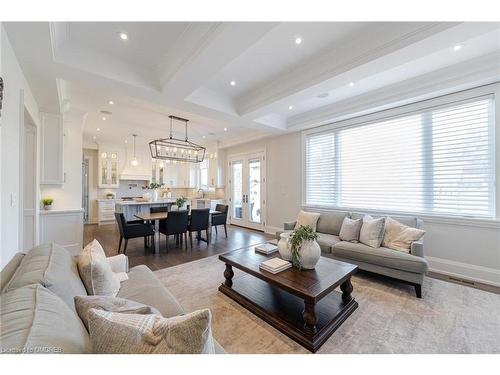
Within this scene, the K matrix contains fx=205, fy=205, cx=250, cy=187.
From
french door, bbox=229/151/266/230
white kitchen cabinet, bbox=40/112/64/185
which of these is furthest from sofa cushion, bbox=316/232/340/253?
white kitchen cabinet, bbox=40/112/64/185

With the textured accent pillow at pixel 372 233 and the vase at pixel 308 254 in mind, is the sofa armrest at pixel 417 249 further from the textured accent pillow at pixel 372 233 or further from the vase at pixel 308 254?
the vase at pixel 308 254

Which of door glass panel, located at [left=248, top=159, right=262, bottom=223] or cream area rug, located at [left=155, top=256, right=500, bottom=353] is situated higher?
door glass panel, located at [left=248, top=159, right=262, bottom=223]

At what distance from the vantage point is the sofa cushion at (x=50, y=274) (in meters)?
1.01

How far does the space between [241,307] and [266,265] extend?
0.53 m

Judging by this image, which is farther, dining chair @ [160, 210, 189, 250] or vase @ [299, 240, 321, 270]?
dining chair @ [160, 210, 189, 250]

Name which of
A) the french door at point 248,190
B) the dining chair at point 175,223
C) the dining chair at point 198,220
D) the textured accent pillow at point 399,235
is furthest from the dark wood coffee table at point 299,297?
the french door at point 248,190

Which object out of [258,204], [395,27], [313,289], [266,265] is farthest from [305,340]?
[258,204]

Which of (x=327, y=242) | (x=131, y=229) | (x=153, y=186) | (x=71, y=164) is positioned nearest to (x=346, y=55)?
(x=327, y=242)

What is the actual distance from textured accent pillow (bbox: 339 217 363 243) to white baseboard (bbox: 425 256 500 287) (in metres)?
1.18

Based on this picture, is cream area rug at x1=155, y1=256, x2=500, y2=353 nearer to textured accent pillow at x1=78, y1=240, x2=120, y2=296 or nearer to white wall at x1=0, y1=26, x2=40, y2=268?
textured accent pillow at x1=78, y1=240, x2=120, y2=296

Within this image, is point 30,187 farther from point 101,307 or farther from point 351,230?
point 351,230

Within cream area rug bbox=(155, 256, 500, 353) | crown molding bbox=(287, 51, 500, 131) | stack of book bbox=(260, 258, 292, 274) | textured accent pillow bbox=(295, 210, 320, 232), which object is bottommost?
cream area rug bbox=(155, 256, 500, 353)

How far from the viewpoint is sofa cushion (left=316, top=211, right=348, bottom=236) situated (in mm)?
3699

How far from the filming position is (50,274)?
108 centimetres
